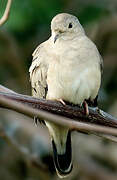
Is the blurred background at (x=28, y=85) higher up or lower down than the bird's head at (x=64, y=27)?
lower down

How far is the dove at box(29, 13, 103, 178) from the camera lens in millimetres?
4105

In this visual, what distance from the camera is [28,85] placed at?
23.3 ft

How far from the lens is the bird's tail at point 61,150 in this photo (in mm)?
4512

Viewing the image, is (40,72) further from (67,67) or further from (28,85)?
(28,85)

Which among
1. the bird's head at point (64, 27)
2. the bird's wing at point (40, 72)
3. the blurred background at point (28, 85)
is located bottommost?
the blurred background at point (28, 85)

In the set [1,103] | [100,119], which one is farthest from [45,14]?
[1,103]

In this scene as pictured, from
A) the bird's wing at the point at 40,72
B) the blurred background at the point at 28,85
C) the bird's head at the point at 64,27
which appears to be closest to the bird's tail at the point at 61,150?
the bird's wing at the point at 40,72

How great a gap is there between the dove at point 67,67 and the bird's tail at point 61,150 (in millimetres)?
365

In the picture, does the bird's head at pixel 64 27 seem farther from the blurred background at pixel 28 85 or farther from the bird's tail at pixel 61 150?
the blurred background at pixel 28 85

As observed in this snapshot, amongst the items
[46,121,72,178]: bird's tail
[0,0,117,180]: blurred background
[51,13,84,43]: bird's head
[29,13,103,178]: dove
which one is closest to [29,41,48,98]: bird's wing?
[29,13,103,178]: dove

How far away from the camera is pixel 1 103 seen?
7.06 ft

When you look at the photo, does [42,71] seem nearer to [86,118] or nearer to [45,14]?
[86,118]

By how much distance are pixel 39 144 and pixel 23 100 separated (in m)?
4.33

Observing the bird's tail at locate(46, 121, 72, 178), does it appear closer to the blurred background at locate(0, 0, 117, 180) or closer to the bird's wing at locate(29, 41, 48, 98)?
the bird's wing at locate(29, 41, 48, 98)
